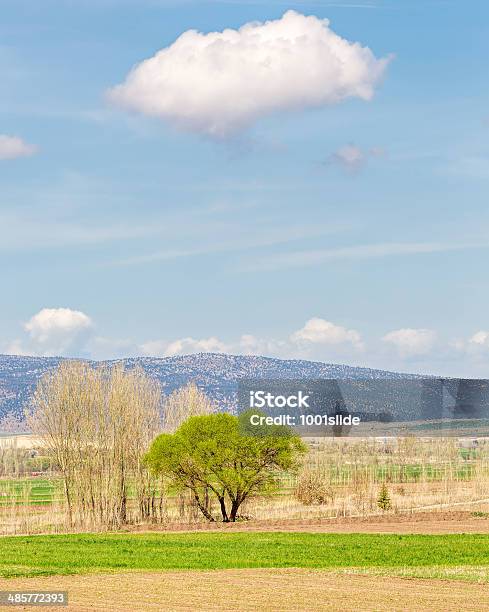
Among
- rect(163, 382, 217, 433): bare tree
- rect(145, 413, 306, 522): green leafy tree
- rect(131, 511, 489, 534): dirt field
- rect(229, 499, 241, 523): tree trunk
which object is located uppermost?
rect(163, 382, 217, 433): bare tree

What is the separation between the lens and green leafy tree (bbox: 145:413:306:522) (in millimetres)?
63344

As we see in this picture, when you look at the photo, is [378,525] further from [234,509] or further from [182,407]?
[182,407]

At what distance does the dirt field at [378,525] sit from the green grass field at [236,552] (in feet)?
13.1

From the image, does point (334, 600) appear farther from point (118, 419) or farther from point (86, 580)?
point (118, 419)

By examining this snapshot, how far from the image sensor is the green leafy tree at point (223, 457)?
208 feet

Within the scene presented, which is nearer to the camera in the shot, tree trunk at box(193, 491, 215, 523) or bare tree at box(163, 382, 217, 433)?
tree trunk at box(193, 491, 215, 523)

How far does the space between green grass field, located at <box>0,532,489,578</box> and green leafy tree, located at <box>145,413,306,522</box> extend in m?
12.4

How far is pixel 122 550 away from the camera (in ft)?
137

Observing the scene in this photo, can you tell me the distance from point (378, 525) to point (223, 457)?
40.2 feet

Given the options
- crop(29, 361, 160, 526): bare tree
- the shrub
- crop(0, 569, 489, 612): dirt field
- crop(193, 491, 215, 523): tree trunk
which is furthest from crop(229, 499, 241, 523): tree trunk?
crop(0, 569, 489, 612): dirt field

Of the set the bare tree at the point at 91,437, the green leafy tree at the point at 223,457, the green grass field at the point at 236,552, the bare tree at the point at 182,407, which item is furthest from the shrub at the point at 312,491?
the green grass field at the point at 236,552

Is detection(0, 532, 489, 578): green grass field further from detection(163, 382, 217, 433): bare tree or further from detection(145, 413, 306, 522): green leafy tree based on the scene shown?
detection(163, 382, 217, 433): bare tree

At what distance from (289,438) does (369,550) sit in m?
25.0

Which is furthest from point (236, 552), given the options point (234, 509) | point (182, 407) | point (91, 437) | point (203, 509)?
point (182, 407)
